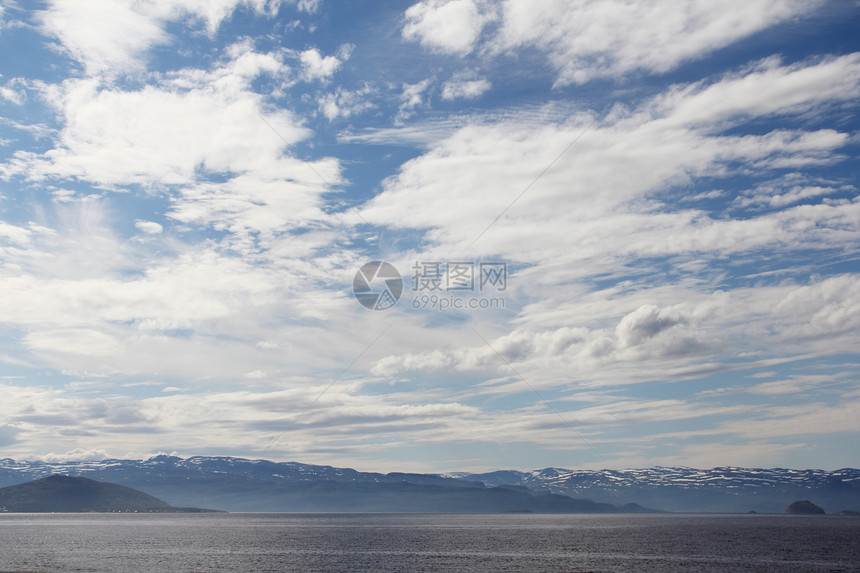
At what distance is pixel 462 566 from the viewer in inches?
5251

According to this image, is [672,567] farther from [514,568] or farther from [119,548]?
[119,548]

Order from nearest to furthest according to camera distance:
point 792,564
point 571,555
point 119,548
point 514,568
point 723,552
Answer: point 514,568 → point 792,564 → point 571,555 → point 723,552 → point 119,548

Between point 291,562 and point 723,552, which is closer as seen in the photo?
point 291,562

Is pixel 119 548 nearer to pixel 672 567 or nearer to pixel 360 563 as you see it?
pixel 360 563

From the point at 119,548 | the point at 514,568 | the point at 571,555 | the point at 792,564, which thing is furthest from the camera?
the point at 119,548

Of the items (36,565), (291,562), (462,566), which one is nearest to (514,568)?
(462,566)

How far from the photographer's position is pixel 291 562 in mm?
145625

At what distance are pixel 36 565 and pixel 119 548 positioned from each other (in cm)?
6267

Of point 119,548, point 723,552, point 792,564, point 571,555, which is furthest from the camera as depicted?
point 119,548

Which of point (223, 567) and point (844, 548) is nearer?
point (223, 567)

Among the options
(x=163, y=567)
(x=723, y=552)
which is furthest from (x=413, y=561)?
(x=723, y=552)

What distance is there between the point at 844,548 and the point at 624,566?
4119 inches

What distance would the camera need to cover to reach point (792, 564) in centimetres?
13888

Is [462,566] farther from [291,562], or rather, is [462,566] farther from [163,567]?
[163,567]
